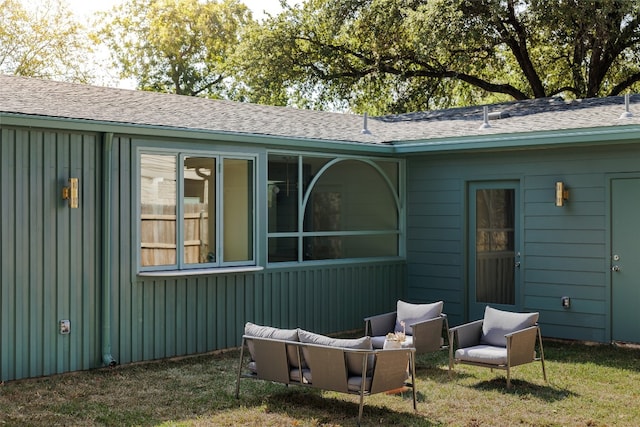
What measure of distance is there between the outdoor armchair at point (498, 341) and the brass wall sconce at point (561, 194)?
235 cm

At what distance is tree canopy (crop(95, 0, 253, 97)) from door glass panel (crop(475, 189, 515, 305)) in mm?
22213

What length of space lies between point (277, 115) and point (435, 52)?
8.82 m

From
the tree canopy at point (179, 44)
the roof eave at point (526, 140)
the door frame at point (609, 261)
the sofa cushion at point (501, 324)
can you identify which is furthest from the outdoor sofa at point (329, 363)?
the tree canopy at point (179, 44)

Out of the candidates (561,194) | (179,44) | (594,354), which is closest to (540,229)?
(561,194)

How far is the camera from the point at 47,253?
742 centimetres

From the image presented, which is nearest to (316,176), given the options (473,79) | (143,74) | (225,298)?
(225,298)

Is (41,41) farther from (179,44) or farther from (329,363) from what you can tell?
(329,363)

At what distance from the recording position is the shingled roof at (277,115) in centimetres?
812

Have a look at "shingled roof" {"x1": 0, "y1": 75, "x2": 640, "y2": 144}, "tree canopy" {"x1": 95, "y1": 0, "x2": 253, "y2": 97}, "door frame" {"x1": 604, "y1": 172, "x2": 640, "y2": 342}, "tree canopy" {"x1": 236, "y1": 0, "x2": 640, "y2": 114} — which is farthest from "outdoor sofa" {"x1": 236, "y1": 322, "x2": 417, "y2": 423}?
"tree canopy" {"x1": 95, "y1": 0, "x2": 253, "y2": 97}

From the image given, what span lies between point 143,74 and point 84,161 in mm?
25779

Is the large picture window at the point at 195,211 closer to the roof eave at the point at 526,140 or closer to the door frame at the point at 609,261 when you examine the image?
the roof eave at the point at 526,140

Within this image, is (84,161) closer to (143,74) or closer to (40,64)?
(40,64)

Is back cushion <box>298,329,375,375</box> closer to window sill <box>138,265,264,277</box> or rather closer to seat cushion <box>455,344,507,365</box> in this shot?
seat cushion <box>455,344,507,365</box>

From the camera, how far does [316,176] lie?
9.88 m
